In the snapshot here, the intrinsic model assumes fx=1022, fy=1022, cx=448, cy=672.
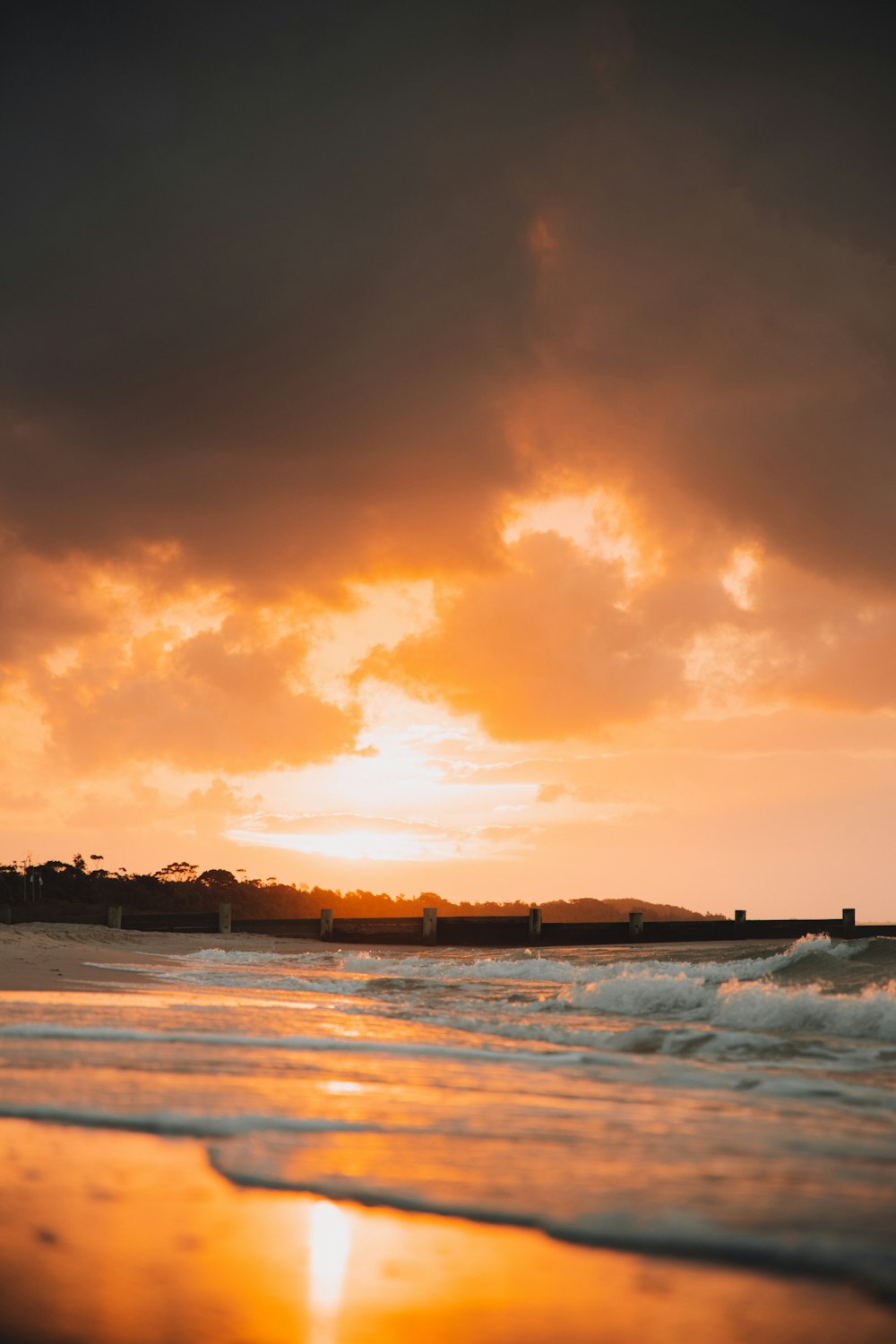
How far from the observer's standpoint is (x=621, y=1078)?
5.75 m

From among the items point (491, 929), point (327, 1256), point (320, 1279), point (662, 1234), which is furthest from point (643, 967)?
point (491, 929)

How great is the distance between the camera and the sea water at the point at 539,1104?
3.03m

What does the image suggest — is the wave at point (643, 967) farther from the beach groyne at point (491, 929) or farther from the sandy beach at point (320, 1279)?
the beach groyne at point (491, 929)

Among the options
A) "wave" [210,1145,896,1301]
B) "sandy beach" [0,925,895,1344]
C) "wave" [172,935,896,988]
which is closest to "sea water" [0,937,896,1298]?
"wave" [210,1145,896,1301]

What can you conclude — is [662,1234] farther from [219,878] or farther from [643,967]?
[219,878]

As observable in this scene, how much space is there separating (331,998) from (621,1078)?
20.9 feet

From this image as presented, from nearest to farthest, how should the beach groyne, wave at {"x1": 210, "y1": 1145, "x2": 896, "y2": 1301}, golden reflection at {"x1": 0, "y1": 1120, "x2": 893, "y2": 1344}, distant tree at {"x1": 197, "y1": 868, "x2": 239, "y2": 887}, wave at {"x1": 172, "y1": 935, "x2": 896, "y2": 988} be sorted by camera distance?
golden reflection at {"x1": 0, "y1": 1120, "x2": 893, "y2": 1344} < wave at {"x1": 210, "y1": 1145, "x2": 896, "y2": 1301} < wave at {"x1": 172, "y1": 935, "x2": 896, "y2": 988} < the beach groyne < distant tree at {"x1": 197, "y1": 868, "x2": 239, "y2": 887}

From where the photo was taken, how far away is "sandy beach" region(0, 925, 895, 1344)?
2154 millimetres

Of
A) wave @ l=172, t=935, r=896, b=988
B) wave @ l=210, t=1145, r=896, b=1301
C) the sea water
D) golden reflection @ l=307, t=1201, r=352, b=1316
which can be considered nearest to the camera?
golden reflection @ l=307, t=1201, r=352, b=1316

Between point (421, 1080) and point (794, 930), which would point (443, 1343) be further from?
point (794, 930)

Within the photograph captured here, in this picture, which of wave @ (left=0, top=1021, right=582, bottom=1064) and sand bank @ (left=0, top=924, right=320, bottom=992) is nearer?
wave @ (left=0, top=1021, right=582, bottom=1064)

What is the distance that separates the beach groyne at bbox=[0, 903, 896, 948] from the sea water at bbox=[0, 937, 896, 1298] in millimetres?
25731

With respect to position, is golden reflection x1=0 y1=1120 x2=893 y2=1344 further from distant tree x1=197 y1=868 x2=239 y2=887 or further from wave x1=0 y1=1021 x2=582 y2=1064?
distant tree x1=197 y1=868 x2=239 y2=887

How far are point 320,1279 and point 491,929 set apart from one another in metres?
34.3
